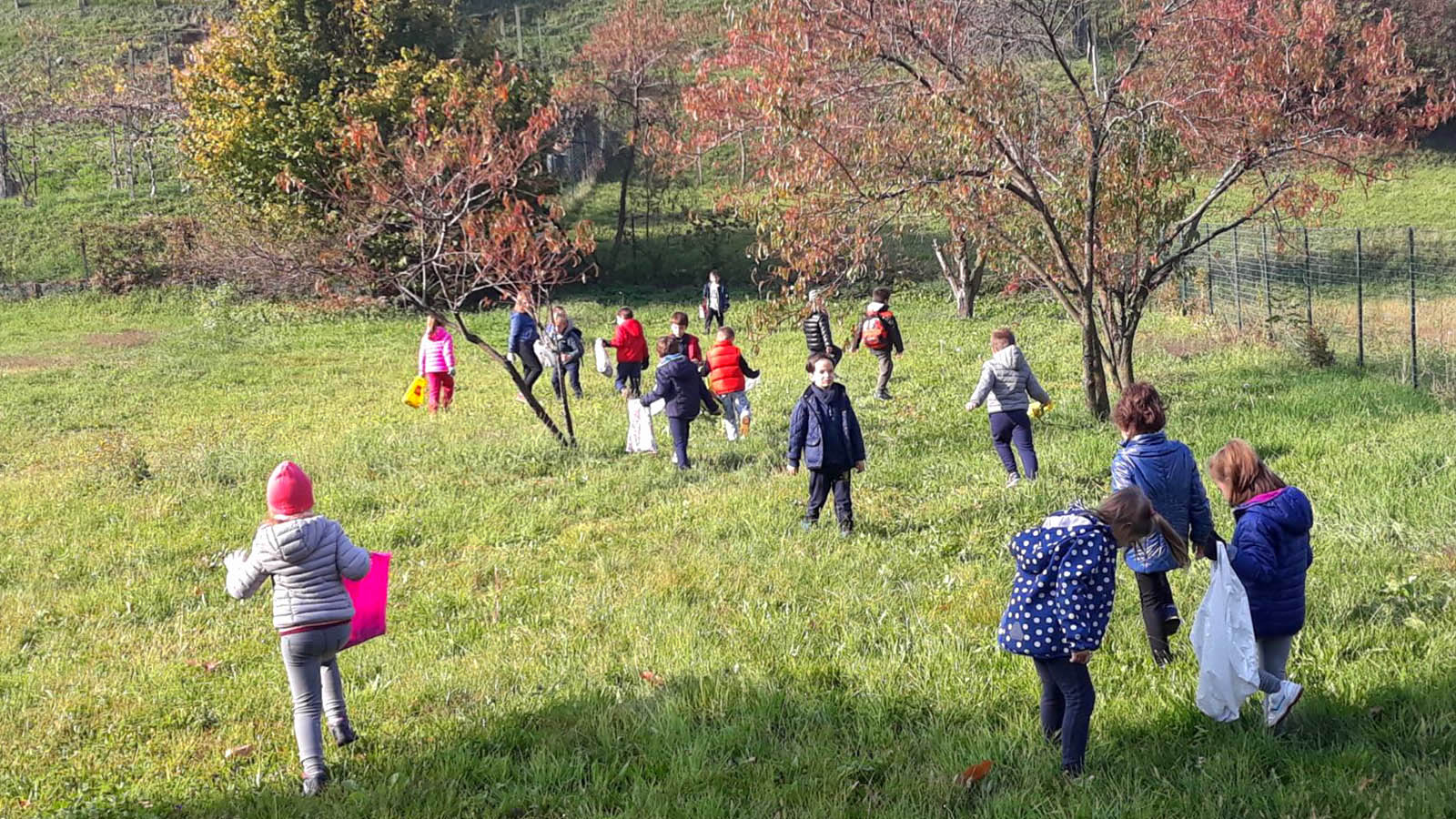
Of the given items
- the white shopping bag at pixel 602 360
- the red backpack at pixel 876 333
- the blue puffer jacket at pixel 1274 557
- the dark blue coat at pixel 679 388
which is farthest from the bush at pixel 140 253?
the blue puffer jacket at pixel 1274 557

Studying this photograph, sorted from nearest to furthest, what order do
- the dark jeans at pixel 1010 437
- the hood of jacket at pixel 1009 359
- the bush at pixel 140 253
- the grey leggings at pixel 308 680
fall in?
1. the grey leggings at pixel 308 680
2. the hood of jacket at pixel 1009 359
3. the dark jeans at pixel 1010 437
4. the bush at pixel 140 253

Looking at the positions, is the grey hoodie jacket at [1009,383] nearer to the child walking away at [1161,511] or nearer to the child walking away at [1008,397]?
the child walking away at [1008,397]

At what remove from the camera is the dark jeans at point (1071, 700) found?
15.3 ft

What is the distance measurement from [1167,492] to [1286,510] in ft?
2.97

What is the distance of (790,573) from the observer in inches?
312

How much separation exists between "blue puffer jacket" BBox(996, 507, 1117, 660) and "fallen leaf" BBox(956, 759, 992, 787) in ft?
1.73

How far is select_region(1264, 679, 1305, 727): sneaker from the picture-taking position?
4.91m

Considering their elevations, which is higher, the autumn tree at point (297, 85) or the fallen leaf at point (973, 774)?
the autumn tree at point (297, 85)

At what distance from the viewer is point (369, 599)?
5.49m

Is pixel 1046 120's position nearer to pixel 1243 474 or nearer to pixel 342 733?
pixel 1243 474

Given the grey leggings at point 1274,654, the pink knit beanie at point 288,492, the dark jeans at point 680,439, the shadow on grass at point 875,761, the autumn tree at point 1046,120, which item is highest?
the autumn tree at point 1046,120

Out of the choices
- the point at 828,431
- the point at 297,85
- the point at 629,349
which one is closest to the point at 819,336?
the point at 629,349

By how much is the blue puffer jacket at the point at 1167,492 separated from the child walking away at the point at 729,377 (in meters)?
7.30

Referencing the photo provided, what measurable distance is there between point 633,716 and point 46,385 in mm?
18556
